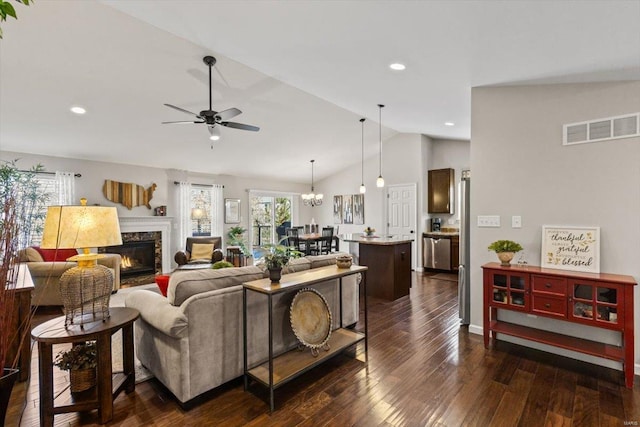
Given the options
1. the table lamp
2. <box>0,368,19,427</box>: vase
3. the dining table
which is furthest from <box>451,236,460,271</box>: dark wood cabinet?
<box>0,368,19,427</box>: vase

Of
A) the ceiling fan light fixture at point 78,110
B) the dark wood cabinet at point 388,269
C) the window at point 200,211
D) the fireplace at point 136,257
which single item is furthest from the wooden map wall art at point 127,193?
the dark wood cabinet at point 388,269

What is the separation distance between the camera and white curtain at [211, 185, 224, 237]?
25.3 feet

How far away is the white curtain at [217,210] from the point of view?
7.71 m

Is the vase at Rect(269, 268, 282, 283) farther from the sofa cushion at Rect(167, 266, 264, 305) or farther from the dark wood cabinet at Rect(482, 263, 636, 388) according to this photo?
the dark wood cabinet at Rect(482, 263, 636, 388)

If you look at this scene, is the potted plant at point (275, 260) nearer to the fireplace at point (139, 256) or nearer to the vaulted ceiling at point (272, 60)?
the vaulted ceiling at point (272, 60)

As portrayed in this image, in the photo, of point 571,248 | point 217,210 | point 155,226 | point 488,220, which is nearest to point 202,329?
point 488,220

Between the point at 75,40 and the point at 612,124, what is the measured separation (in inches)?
201

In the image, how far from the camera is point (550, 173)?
2.98 meters

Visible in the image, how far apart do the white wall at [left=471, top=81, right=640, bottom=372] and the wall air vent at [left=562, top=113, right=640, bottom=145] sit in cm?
5

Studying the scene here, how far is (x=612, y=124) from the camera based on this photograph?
269 centimetres

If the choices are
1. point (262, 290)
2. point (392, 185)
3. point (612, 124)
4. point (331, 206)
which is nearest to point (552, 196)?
point (612, 124)

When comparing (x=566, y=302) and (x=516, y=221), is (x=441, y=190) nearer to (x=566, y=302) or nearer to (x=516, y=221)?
(x=516, y=221)

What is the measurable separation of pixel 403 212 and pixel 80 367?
6686 millimetres

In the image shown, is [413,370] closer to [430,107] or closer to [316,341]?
[316,341]
